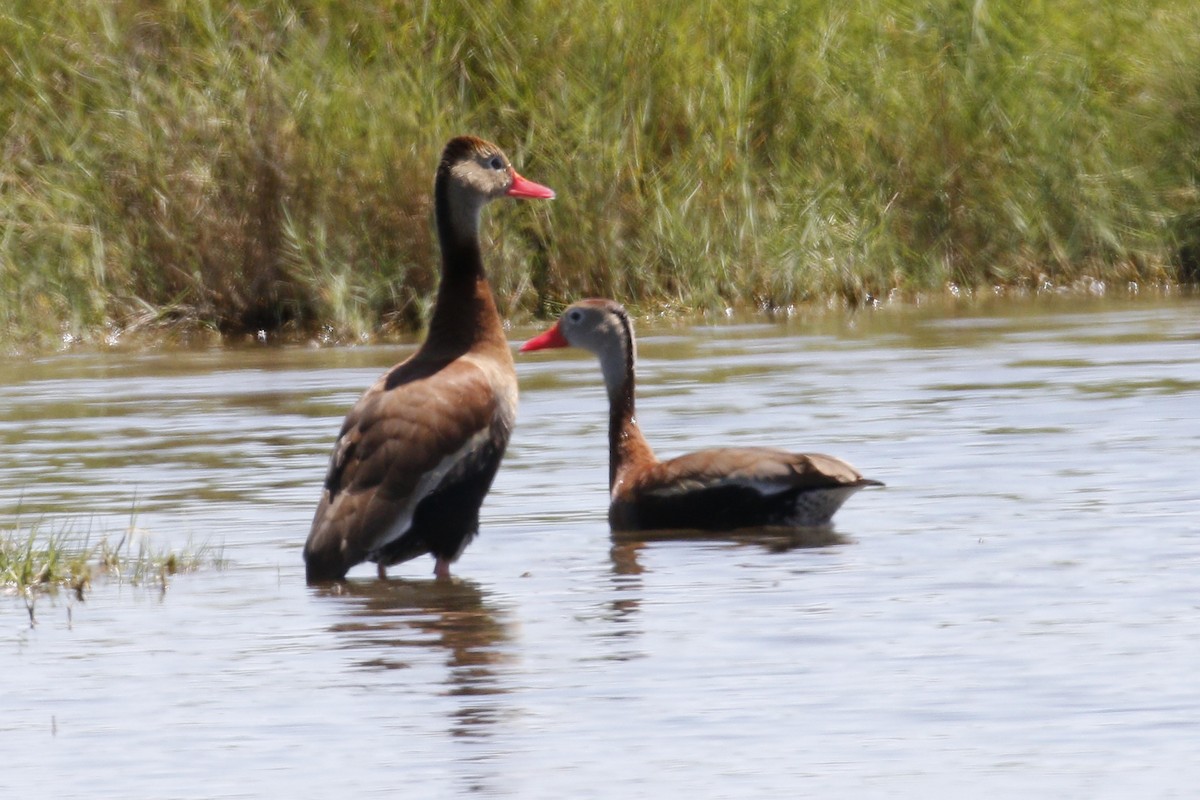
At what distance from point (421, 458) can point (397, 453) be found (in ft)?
0.25

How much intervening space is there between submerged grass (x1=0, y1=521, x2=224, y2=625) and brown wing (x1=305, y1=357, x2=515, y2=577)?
0.55 meters

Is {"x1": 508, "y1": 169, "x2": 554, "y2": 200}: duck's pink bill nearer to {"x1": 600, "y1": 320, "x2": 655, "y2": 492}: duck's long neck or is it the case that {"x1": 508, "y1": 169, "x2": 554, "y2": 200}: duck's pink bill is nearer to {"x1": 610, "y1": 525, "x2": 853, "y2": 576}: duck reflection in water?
{"x1": 600, "y1": 320, "x2": 655, "y2": 492}: duck's long neck

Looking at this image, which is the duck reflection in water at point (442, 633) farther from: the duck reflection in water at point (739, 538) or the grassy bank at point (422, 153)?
the grassy bank at point (422, 153)

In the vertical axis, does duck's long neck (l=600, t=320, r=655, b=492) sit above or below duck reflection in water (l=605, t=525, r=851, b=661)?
above

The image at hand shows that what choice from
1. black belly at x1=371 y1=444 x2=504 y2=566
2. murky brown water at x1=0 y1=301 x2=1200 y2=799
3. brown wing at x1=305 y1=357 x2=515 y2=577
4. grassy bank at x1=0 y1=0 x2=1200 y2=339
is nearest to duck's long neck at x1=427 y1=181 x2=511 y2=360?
brown wing at x1=305 y1=357 x2=515 y2=577

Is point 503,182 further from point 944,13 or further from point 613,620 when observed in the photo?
point 944,13

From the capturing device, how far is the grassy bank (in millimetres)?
16906

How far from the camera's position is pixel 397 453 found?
7793mm

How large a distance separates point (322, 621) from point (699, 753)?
2.10 metres

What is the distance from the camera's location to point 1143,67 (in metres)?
19.7

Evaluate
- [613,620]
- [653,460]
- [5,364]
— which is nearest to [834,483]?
[653,460]

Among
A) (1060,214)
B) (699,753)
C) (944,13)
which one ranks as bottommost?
(699,753)

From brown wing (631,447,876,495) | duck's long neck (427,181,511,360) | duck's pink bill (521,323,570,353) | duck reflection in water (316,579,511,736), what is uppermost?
duck's long neck (427,181,511,360)

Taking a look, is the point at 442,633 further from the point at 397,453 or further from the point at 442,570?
the point at 442,570
